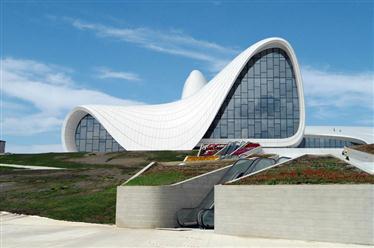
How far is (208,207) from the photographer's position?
71.3ft

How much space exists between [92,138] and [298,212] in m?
45.4

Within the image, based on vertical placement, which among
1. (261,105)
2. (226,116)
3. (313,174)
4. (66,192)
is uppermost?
(261,105)

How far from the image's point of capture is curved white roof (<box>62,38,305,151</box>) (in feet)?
181

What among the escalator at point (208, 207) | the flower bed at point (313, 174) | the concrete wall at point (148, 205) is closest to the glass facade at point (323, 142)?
the escalator at point (208, 207)

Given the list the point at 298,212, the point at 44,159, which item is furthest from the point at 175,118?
the point at 298,212

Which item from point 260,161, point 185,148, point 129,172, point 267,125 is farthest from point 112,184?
point 267,125

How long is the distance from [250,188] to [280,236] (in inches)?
83.5

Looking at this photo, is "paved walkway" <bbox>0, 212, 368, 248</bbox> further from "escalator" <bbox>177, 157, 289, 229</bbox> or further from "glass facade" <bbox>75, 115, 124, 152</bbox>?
"glass facade" <bbox>75, 115, 124, 152</bbox>

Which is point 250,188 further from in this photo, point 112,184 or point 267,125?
point 267,125

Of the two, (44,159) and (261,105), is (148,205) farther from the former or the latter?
(261,105)

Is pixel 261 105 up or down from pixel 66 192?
up

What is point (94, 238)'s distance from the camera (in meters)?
16.5

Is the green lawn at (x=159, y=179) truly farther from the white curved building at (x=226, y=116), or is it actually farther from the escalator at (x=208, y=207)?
the white curved building at (x=226, y=116)

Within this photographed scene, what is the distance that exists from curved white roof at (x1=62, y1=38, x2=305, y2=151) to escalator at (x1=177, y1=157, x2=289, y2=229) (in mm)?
31021
